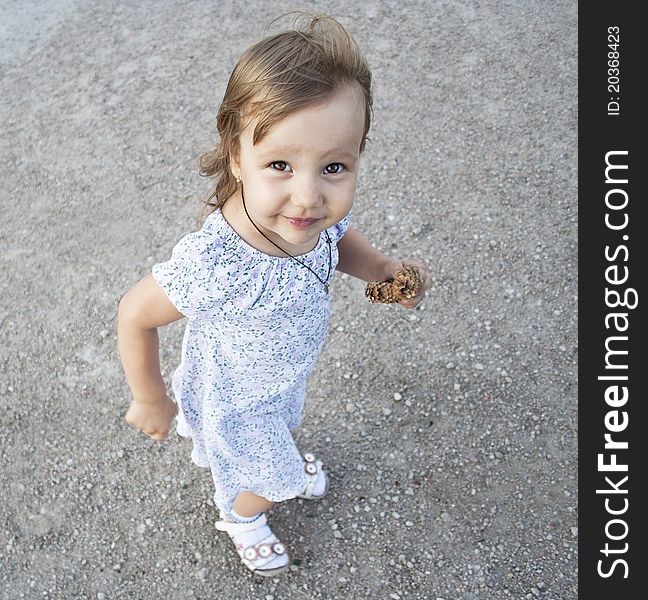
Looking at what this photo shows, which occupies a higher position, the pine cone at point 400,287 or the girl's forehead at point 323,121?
the girl's forehead at point 323,121

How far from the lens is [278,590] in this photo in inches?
86.2

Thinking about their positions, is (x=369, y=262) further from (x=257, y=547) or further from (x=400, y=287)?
(x=257, y=547)

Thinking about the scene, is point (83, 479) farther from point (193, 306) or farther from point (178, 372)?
point (193, 306)

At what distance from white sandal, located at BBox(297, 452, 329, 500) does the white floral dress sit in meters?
0.26

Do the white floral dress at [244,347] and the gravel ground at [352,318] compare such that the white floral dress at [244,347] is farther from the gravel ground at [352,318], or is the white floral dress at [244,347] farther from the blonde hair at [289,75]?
the gravel ground at [352,318]

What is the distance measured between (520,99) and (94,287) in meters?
2.16

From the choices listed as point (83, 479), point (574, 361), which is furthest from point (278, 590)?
point (574, 361)

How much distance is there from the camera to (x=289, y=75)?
4.26 ft

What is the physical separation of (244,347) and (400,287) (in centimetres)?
39

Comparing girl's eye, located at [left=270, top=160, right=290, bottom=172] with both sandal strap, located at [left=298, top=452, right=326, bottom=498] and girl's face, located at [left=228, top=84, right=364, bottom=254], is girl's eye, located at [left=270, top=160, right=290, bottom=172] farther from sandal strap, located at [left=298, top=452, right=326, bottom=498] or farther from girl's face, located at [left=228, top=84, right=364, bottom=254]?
sandal strap, located at [left=298, top=452, right=326, bottom=498]

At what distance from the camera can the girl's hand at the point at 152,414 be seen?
1721 millimetres

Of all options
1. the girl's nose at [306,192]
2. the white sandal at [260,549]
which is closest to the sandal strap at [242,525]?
the white sandal at [260,549]

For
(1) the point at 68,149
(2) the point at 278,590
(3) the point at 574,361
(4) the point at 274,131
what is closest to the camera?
(4) the point at 274,131

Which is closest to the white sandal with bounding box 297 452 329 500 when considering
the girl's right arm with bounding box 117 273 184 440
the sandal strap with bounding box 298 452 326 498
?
the sandal strap with bounding box 298 452 326 498
